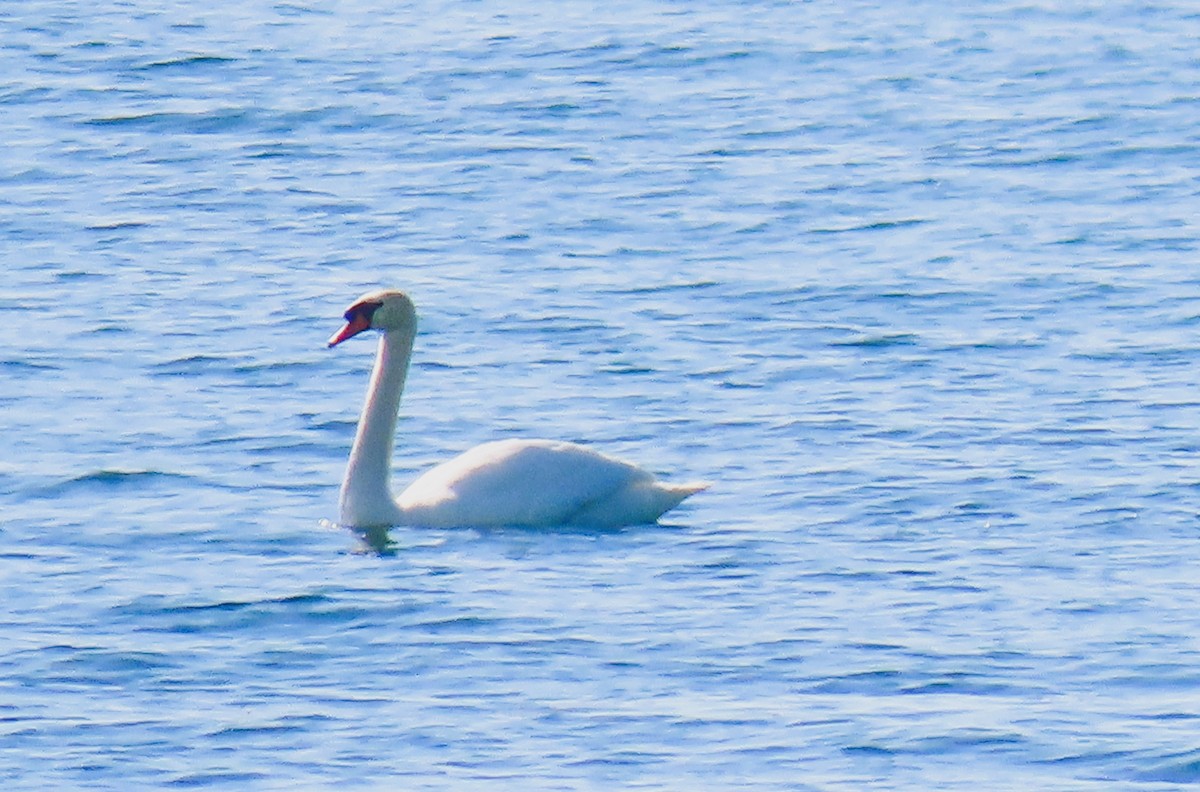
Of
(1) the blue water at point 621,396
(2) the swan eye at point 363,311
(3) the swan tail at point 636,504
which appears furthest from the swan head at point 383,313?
(3) the swan tail at point 636,504

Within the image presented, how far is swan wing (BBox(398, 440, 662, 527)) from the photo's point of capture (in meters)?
12.1

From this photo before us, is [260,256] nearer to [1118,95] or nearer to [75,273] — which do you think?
[75,273]

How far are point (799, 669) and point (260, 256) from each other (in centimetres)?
831

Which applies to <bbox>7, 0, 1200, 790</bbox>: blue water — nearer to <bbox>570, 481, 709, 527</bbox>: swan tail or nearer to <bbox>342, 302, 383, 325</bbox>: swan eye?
<bbox>570, 481, 709, 527</bbox>: swan tail

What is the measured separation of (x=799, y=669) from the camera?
389 inches

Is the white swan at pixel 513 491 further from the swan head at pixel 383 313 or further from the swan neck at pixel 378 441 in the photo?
the swan head at pixel 383 313

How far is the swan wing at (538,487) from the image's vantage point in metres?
12.1

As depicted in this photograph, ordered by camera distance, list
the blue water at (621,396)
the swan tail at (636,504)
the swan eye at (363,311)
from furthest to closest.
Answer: the swan eye at (363,311) → the swan tail at (636,504) → the blue water at (621,396)

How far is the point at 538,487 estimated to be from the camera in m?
12.1

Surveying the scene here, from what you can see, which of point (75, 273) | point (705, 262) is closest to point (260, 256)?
point (75, 273)

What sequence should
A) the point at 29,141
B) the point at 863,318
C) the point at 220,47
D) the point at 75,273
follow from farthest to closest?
1. the point at 220,47
2. the point at 29,141
3. the point at 75,273
4. the point at 863,318

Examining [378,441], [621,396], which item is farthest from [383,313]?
[621,396]

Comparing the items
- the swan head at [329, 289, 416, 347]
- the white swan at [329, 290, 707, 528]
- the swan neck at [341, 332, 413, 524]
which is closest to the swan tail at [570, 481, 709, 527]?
the white swan at [329, 290, 707, 528]

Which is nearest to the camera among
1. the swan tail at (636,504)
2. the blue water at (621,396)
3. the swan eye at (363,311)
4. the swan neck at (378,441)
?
the blue water at (621,396)
